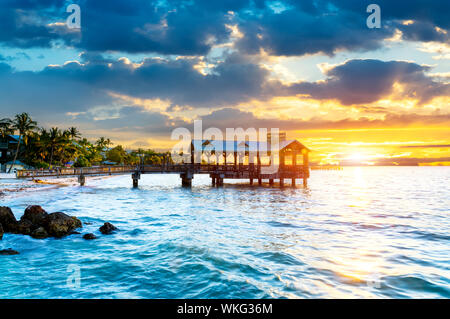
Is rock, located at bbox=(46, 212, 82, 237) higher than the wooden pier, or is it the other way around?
the wooden pier

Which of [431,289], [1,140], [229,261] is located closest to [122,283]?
[229,261]

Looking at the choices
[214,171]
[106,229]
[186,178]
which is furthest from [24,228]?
[186,178]

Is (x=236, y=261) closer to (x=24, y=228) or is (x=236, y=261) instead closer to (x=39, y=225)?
(x=39, y=225)

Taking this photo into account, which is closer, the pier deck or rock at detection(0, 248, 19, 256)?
rock at detection(0, 248, 19, 256)

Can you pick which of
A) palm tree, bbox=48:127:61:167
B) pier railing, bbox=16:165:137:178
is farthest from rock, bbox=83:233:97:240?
palm tree, bbox=48:127:61:167

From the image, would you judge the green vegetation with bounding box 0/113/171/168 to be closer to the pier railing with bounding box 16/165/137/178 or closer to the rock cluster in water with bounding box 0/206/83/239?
the pier railing with bounding box 16/165/137/178

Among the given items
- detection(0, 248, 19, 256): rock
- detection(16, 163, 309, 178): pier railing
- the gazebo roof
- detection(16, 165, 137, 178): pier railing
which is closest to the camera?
detection(0, 248, 19, 256): rock

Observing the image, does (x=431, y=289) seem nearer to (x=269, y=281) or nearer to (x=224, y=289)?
(x=269, y=281)

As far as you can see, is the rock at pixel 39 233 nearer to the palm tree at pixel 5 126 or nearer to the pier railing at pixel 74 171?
the pier railing at pixel 74 171

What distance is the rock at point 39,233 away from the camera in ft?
40.7

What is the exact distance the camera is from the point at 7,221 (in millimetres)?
13250

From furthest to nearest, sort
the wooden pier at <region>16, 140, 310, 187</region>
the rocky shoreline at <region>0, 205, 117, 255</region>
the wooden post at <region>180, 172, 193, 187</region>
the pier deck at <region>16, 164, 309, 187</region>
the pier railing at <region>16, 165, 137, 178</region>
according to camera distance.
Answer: the wooden post at <region>180, 172, 193, 187</region>, the pier deck at <region>16, 164, 309, 187</region>, the wooden pier at <region>16, 140, 310, 187</region>, the pier railing at <region>16, 165, 137, 178</region>, the rocky shoreline at <region>0, 205, 117, 255</region>

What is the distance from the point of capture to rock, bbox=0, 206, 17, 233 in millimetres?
12969

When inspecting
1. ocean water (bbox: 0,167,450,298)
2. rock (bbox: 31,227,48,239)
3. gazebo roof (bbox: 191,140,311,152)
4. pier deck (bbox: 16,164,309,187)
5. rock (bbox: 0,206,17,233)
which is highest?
gazebo roof (bbox: 191,140,311,152)
